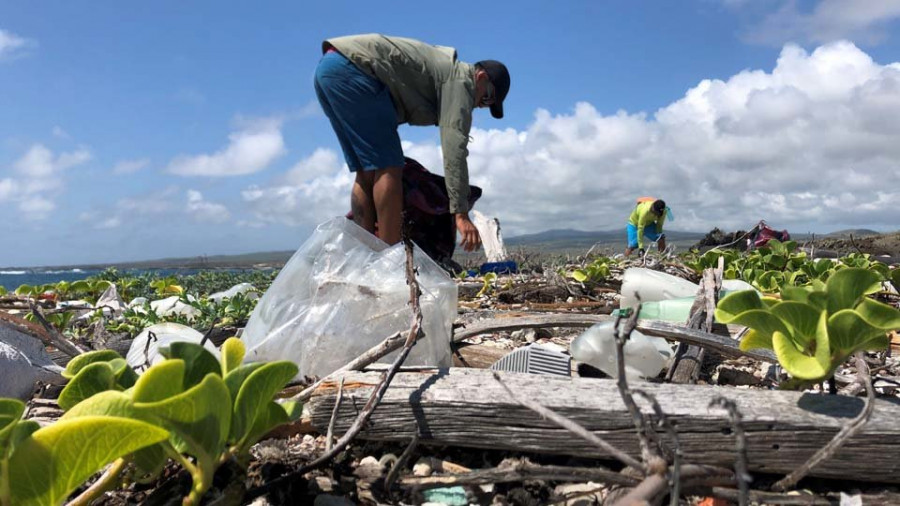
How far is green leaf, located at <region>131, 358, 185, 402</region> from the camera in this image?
34.8 inches

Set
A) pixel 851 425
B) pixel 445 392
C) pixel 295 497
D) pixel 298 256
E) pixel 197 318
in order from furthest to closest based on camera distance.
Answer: pixel 197 318
pixel 298 256
pixel 445 392
pixel 295 497
pixel 851 425

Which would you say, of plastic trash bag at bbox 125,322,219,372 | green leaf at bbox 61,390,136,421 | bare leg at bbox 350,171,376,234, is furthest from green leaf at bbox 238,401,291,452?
bare leg at bbox 350,171,376,234

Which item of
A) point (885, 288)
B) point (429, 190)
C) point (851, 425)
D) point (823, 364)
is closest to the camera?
point (851, 425)

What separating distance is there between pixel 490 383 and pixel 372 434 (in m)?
0.28

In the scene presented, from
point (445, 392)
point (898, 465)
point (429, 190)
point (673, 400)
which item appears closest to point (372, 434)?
point (445, 392)

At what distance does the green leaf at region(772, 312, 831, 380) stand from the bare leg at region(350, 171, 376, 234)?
11.3 feet

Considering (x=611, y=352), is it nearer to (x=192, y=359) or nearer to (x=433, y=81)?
(x=192, y=359)

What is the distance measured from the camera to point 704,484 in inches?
38.3

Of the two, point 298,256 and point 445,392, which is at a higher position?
point 298,256

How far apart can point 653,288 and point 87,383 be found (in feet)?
8.80

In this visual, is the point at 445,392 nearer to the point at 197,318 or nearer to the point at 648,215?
the point at 197,318

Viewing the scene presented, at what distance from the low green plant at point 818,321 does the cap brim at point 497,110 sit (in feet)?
11.5

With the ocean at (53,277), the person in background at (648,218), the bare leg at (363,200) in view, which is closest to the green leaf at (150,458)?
the bare leg at (363,200)

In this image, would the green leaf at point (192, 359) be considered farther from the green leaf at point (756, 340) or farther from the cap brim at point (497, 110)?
the cap brim at point (497, 110)
